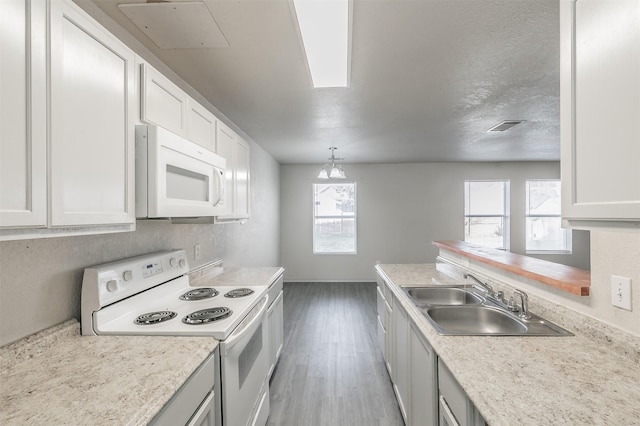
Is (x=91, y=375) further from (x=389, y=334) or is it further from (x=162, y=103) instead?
(x=389, y=334)

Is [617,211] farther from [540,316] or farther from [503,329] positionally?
[503,329]

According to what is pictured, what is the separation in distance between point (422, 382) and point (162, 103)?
189 centimetres

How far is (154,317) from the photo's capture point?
147cm

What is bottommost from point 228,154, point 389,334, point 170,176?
point 389,334

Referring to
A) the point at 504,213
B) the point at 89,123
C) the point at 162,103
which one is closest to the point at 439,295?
the point at 162,103

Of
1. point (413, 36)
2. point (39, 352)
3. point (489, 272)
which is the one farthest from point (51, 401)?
point (489, 272)

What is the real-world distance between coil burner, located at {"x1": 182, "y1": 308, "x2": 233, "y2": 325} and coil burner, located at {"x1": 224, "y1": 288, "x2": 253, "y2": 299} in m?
0.33

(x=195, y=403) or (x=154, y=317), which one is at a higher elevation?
(x=154, y=317)

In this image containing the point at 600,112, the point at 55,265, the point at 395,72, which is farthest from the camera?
the point at 395,72

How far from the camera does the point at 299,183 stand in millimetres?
6160

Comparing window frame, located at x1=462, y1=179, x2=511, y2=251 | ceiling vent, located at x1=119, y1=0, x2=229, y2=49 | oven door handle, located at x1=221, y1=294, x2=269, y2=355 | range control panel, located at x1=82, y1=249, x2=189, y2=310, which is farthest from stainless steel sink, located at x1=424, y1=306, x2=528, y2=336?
window frame, located at x1=462, y1=179, x2=511, y2=251

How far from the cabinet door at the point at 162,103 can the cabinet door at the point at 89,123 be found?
0.09 metres

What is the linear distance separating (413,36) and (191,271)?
2265mm

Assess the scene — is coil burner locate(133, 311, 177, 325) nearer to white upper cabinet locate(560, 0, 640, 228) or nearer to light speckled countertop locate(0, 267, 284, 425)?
light speckled countertop locate(0, 267, 284, 425)
